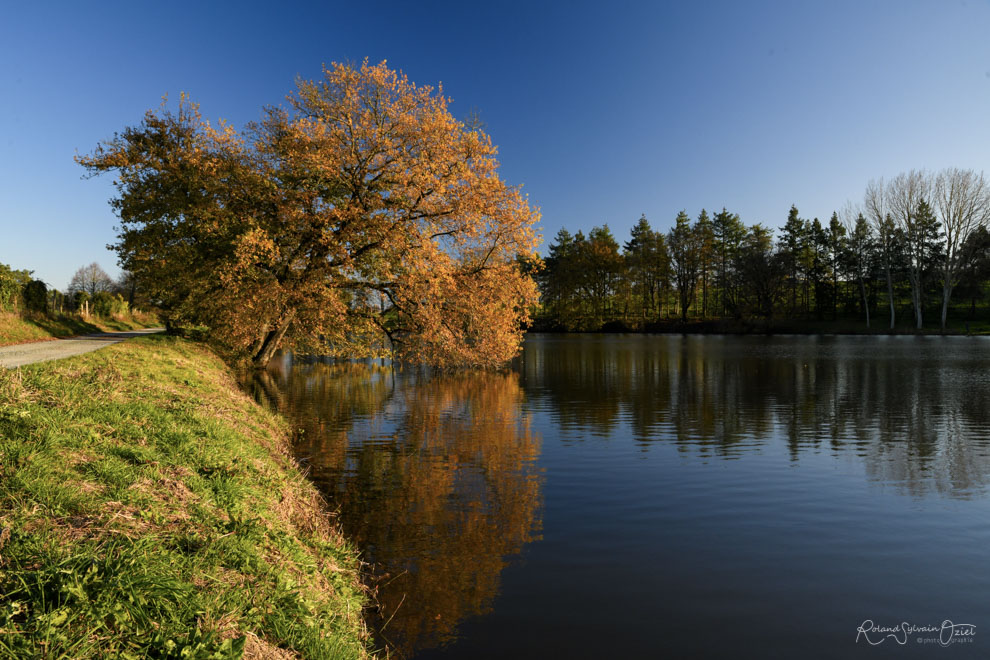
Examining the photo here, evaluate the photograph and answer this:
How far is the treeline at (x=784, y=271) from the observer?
76750 mm

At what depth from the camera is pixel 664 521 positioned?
9789 millimetres

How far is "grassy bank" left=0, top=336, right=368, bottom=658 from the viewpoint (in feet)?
12.5

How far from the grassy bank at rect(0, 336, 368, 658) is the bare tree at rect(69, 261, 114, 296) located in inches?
6053

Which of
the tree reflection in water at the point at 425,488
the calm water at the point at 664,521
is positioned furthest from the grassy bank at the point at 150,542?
the calm water at the point at 664,521

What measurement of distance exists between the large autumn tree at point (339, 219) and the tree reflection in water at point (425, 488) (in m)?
5.28

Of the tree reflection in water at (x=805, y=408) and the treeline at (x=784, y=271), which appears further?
the treeline at (x=784, y=271)

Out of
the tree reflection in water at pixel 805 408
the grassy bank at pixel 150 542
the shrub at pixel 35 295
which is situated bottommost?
the tree reflection in water at pixel 805 408

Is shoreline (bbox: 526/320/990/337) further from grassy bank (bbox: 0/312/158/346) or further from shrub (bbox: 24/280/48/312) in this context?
shrub (bbox: 24/280/48/312)

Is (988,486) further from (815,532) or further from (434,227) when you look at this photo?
(434,227)

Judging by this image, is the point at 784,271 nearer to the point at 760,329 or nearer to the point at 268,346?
the point at 760,329

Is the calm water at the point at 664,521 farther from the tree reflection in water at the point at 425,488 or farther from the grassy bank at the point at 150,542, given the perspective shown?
the grassy bank at the point at 150,542

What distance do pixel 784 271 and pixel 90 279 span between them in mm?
164858

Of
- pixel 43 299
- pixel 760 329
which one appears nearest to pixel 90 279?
pixel 43 299

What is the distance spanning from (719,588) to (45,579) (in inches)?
294
